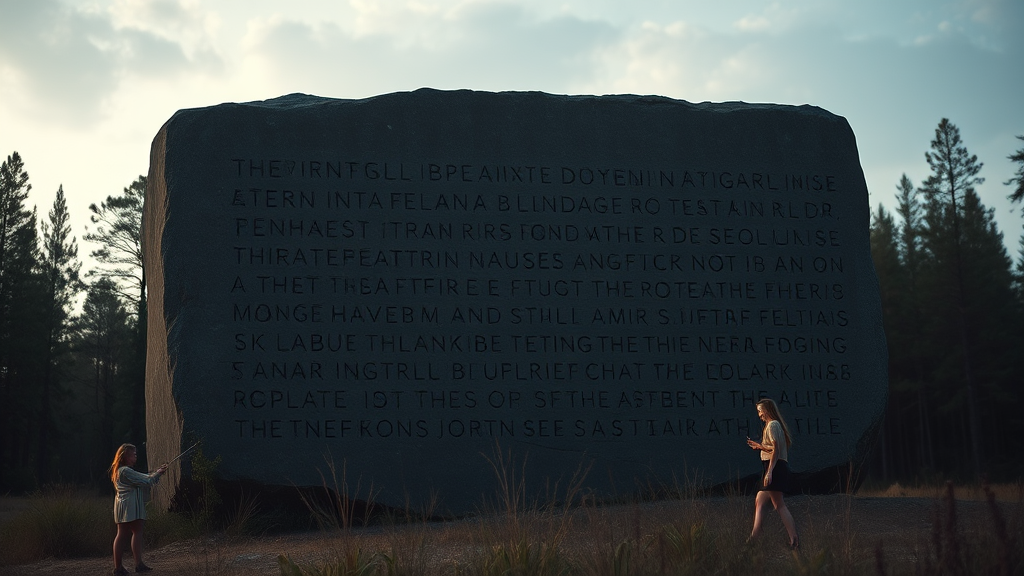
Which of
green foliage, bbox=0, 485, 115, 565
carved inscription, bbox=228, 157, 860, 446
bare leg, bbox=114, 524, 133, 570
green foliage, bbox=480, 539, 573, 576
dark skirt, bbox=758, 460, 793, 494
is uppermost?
carved inscription, bbox=228, 157, 860, 446

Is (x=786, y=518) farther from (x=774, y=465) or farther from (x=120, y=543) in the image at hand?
(x=120, y=543)

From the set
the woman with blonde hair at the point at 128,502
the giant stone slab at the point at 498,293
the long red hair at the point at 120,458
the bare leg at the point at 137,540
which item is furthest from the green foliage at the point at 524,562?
the giant stone slab at the point at 498,293

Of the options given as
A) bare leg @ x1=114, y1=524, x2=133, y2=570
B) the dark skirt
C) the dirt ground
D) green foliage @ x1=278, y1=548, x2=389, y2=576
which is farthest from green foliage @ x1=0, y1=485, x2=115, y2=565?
the dark skirt

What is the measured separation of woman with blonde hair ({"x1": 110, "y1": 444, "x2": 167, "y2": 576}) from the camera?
23.1 ft

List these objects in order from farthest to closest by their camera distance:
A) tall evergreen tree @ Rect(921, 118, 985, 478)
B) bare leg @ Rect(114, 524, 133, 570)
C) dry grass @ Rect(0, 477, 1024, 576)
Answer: tall evergreen tree @ Rect(921, 118, 985, 478) < bare leg @ Rect(114, 524, 133, 570) < dry grass @ Rect(0, 477, 1024, 576)

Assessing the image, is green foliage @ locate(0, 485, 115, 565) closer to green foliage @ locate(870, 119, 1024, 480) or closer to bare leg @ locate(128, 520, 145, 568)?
bare leg @ locate(128, 520, 145, 568)

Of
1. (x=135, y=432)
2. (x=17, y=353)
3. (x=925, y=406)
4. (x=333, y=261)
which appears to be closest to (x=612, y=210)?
(x=333, y=261)

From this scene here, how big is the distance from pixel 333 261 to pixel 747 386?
196 inches

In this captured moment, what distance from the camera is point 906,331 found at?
112 feet

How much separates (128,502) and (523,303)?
4.65m

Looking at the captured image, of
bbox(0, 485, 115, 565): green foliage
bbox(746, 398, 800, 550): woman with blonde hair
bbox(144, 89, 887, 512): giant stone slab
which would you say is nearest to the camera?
bbox(746, 398, 800, 550): woman with blonde hair

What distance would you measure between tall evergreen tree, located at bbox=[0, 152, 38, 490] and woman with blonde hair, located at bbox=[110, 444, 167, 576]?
24.2 meters

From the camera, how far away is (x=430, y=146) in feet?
33.8

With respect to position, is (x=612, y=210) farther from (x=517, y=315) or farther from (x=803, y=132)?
(x=803, y=132)
